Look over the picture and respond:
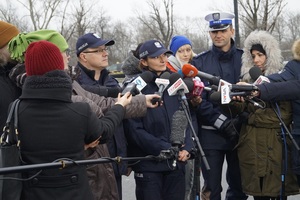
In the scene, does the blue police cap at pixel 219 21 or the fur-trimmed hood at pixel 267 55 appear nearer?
the fur-trimmed hood at pixel 267 55

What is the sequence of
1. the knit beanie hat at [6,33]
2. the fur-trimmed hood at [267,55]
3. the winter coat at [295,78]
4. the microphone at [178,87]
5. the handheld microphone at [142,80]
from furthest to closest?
the fur-trimmed hood at [267,55] < the winter coat at [295,78] < the handheld microphone at [142,80] < the microphone at [178,87] < the knit beanie hat at [6,33]

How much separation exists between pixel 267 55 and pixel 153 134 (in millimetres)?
1384

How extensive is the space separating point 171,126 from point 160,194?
2.03 feet

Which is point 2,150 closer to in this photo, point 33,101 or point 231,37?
point 33,101

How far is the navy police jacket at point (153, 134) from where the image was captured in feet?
11.2

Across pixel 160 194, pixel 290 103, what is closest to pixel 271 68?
pixel 290 103

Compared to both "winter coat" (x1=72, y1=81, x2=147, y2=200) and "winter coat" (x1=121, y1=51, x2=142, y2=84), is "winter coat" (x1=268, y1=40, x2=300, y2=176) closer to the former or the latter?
"winter coat" (x1=121, y1=51, x2=142, y2=84)

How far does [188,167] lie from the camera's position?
390 centimetres

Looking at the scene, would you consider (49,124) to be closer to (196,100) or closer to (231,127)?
(196,100)

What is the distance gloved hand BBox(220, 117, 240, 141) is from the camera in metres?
3.83

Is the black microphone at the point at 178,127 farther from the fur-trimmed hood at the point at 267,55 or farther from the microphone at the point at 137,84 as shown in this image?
the fur-trimmed hood at the point at 267,55

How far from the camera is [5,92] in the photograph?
2621mm

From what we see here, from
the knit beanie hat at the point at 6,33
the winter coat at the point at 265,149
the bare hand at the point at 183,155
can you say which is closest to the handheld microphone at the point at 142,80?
the bare hand at the point at 183,155

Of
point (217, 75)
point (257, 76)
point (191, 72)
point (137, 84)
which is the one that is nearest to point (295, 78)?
point (257, 76)
